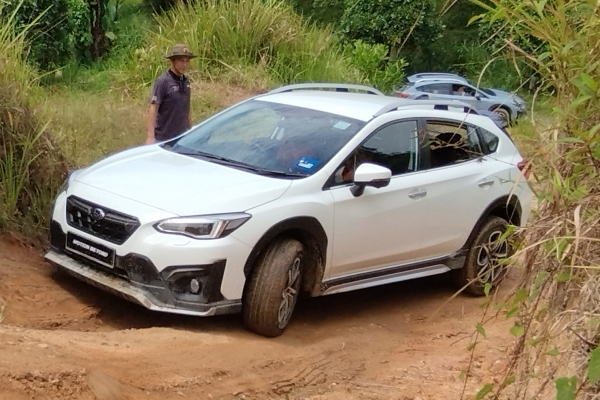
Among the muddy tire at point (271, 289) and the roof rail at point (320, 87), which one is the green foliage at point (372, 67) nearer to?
the roof rail at point (320, 87)

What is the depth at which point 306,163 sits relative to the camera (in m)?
6.06

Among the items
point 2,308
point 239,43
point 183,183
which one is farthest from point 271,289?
point 239,43

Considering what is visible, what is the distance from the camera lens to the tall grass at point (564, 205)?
2.80 m

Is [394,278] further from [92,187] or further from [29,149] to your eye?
[29,149]

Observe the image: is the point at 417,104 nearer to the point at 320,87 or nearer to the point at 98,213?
the point at 320,87

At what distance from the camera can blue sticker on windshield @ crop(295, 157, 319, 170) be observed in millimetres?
6020

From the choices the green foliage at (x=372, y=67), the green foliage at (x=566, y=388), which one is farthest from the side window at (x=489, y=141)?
the green foliage at (x=372, y=67)

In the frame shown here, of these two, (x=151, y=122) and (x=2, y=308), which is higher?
(x=151, y=122)

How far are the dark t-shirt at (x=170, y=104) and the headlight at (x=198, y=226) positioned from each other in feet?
9.16

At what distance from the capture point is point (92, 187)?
5750 mm

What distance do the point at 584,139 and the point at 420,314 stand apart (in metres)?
4.46

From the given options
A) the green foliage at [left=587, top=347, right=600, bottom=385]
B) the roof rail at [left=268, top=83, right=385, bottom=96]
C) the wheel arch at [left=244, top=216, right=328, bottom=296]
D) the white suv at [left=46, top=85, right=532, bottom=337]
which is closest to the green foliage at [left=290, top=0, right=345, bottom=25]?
the roof rail at [left=268, top=83, right=385, bottom=96]

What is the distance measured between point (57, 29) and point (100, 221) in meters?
13.5

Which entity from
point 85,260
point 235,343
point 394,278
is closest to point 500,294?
point 394,278
